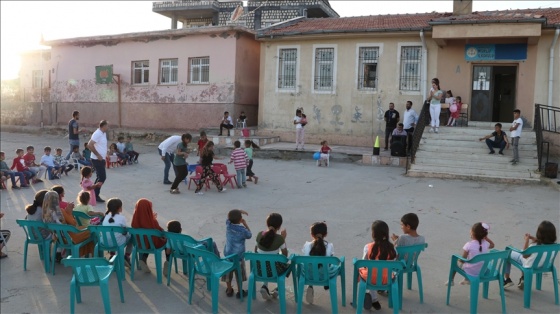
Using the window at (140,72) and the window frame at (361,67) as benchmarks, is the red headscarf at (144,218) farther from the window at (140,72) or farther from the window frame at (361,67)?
the window at (140,72)

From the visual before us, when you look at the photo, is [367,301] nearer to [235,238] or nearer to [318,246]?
[318,246]

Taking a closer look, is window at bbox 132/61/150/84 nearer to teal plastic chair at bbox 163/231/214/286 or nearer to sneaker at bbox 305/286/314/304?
teal plastic chair at bbox 163/231/214/286

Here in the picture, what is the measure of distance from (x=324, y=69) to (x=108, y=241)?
47.1ft

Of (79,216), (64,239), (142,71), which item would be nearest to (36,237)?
(64,239)

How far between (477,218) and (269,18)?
85.1ft

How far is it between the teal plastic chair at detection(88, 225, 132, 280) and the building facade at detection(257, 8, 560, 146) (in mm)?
13358

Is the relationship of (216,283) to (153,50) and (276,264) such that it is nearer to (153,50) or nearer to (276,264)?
(276,264)

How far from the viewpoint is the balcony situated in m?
33.1

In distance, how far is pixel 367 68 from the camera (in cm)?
1833

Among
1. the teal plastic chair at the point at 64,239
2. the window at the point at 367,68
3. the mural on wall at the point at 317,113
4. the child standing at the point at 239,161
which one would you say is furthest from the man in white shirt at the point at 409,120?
the teal plastic chair at the point at 64,239

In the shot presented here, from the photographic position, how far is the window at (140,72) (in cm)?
2302

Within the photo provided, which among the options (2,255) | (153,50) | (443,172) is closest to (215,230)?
(2,255)

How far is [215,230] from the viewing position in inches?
315

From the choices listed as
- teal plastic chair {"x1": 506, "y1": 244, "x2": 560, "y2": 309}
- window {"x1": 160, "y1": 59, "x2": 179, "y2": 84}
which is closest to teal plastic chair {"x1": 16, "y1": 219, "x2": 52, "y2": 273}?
teal plastic chair {"x1": 506, "y1": 244, "x2": 560, "y2": 309}
